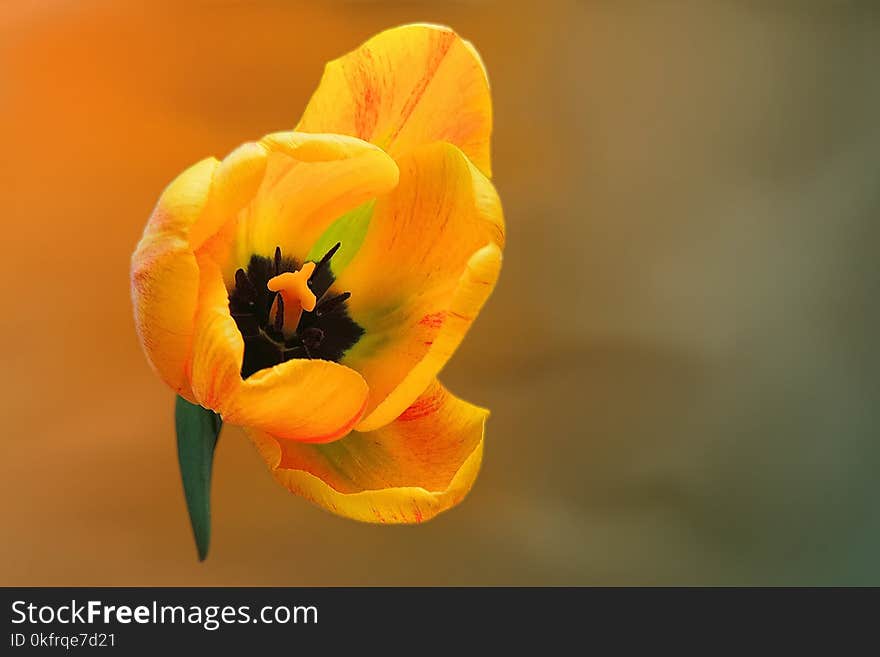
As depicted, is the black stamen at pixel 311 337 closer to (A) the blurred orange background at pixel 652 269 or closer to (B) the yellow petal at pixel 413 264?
(B) the yellow petal at pixel 413 264

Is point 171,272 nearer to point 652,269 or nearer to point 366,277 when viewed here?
point 366,277

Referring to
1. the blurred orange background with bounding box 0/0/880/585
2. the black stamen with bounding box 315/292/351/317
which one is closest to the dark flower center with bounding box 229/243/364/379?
the black stamen with bounding box 315/292/351/317

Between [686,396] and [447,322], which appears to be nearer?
[447,322]

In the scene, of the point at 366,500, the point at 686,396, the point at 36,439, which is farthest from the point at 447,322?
the point at 686,396

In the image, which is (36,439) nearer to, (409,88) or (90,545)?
(90,545)

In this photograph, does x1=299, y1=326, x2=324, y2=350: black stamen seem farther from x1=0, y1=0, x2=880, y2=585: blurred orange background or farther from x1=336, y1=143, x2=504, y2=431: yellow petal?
x1=0, y1=0, x2=880, y2=585: blurred orange background

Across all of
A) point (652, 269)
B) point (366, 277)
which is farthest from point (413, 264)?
point (652, 269)

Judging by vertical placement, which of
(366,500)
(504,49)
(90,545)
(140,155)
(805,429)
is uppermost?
(504,49)
